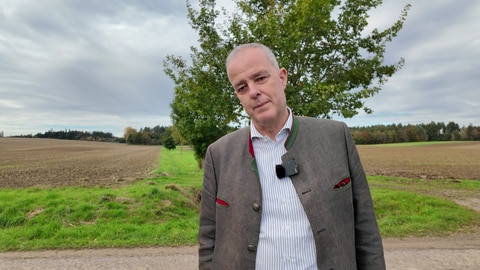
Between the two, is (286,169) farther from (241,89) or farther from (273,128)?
(241,89)

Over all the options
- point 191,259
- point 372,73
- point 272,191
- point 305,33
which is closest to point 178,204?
point 191,259

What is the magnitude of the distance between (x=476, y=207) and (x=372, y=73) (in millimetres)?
6514

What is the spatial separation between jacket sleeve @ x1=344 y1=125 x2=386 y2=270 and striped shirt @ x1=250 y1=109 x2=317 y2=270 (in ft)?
1.14

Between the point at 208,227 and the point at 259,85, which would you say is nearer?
the point at 259,85

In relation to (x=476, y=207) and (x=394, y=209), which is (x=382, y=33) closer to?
(x=394, y=209)

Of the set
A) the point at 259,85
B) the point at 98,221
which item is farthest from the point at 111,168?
the point at 259,85

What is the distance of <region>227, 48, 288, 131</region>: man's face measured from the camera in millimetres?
1899

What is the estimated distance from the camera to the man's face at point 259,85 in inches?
74.8

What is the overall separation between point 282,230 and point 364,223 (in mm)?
519

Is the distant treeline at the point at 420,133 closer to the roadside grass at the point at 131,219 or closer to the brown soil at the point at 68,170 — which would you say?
the brown soil at the point at 68,170

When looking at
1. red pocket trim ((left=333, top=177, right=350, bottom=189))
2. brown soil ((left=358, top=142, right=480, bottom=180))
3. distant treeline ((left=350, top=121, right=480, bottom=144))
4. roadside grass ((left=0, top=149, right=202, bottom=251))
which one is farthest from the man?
distant treeline ((left=350, top=121, right=480, bottom=144))

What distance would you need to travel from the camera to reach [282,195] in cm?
182

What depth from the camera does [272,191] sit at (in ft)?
6.07

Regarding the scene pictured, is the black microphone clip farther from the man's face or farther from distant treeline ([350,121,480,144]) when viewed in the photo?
distant treeline ([350,121,480,144])
